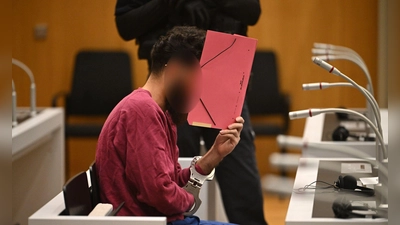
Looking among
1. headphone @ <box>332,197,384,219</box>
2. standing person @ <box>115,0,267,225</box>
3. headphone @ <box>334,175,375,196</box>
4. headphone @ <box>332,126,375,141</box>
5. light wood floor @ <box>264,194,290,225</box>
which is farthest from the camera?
light wood floor @ <box>264,194,290,225</box>

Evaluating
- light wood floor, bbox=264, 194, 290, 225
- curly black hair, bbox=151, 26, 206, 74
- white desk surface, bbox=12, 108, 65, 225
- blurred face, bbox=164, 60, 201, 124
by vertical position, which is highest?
curly black hair, bbox=151, 26, 206, 74

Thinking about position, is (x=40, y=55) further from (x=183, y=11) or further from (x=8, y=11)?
(x=8, y=11)

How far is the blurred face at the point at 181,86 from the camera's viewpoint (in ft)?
6.99

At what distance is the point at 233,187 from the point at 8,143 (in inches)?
74.1

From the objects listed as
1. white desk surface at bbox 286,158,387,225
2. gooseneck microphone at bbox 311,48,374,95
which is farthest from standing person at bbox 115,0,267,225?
gooseneck microphone at bbox 311,48,374,95

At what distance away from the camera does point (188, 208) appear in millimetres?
2094

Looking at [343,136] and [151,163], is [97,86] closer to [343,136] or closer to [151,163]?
[343,136]

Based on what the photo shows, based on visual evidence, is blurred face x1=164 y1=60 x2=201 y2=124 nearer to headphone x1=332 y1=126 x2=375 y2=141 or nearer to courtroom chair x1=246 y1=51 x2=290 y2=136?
headphone x1=332 y1=126 x2=375 y2=141

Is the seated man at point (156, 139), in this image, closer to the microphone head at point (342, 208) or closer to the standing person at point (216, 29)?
the microphone head at point (342, 208)

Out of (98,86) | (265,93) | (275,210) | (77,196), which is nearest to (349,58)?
(77,196)

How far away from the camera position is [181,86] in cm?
214

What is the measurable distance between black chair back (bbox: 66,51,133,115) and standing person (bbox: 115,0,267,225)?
2654 mm

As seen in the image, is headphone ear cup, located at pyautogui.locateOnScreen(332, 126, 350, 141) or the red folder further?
headphone ear cup, located at pyautogui.locateOnScreen(332, 126, 350, 141)

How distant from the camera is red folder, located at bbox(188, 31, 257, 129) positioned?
215cm
